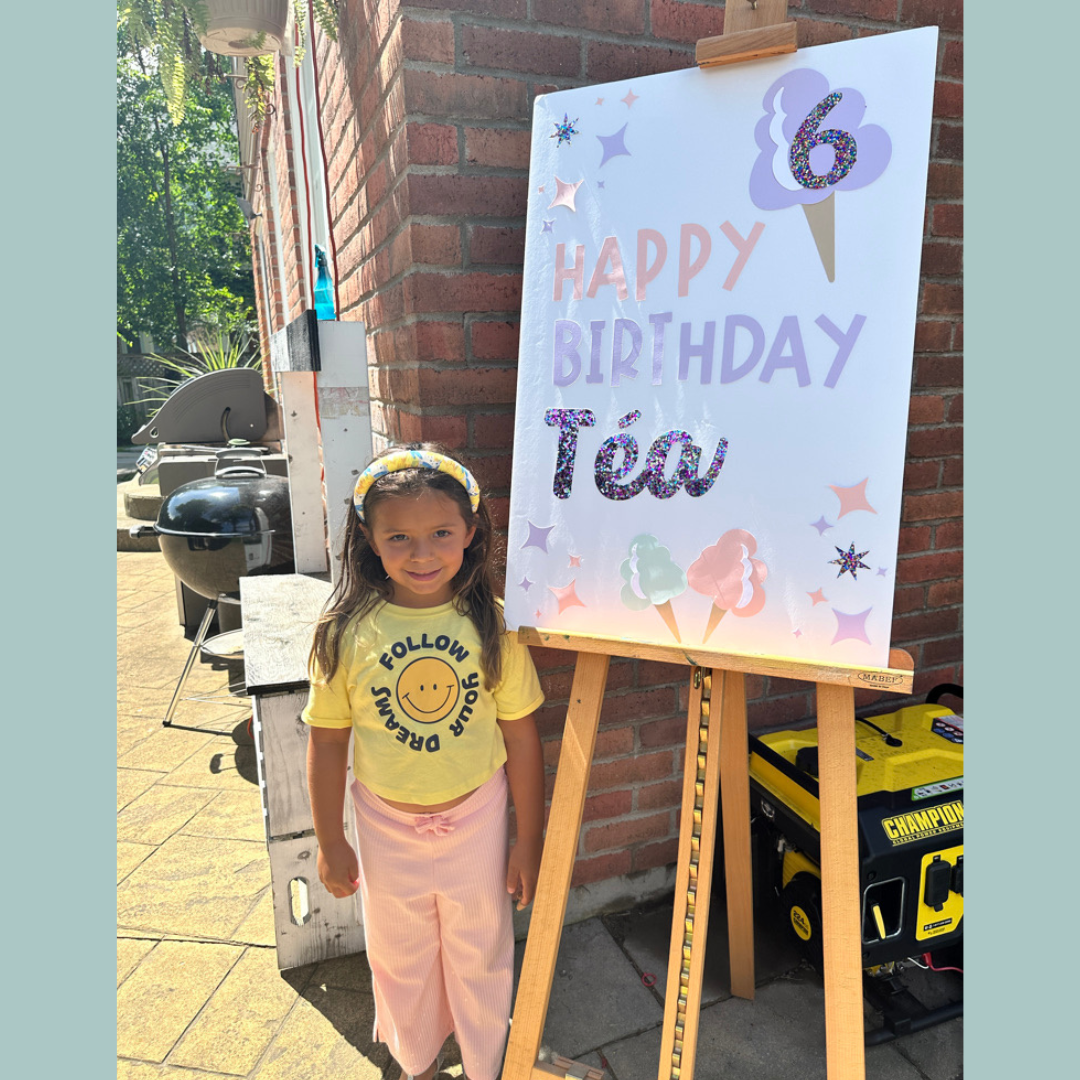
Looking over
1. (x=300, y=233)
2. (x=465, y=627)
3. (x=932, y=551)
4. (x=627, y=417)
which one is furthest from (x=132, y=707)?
(x=932, y=551)

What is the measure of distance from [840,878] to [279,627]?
173cm

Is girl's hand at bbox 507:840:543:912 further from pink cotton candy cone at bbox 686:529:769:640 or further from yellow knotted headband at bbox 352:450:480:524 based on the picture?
→ yellow knotted headband at bbox 352:450:480:524

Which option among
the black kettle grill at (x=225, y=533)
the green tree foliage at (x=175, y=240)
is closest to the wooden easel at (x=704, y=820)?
the black kettle grill at (x=225, y=533)

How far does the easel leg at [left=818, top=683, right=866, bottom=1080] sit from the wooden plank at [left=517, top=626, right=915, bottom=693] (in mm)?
55

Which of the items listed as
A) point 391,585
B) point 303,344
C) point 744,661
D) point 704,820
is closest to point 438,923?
point 704,820

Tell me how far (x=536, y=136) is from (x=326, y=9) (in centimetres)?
115

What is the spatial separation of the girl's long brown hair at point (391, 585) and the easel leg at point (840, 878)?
0.63 metres

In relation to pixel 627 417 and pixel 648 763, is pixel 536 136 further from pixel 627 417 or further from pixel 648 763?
pixel 648 763

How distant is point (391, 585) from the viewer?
1591 mm

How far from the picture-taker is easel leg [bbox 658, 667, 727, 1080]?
4.61ft

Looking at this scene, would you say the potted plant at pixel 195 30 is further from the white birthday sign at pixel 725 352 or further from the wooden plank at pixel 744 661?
the wooden plank at pixel 744 661

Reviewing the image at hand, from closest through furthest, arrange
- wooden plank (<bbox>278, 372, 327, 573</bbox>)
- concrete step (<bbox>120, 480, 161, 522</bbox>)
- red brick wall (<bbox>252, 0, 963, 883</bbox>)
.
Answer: red brick wall (<bbox>252, 0, 963, 883</bbox>) < wooden plank (<bbox>278, 372, 327, 573</bbox>) < concrete step (<bbox>120, 480, 161, 522</bbox>)

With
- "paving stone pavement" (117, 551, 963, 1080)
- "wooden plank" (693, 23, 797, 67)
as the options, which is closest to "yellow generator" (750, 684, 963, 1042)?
"paving stone pavement" (117, 551, 963, 1080)

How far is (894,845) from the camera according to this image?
172cm
